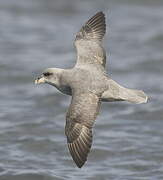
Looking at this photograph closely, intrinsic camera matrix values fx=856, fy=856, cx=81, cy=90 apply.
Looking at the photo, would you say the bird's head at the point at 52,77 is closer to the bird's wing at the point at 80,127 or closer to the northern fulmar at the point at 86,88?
the northern fulmar at the point at 86,88

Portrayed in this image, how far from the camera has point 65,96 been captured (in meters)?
14.3

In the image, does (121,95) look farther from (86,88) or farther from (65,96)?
(65,96)

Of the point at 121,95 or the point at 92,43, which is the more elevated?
the point at 92,43

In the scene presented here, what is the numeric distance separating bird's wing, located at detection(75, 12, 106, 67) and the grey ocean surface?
1.56 m

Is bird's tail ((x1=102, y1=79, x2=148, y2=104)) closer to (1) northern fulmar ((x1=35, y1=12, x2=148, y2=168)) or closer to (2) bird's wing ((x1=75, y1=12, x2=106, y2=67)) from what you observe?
(1) northern fulmar ((x1=35, y1=12, x2=148, y2=168))

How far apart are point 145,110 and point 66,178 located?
9.30ft

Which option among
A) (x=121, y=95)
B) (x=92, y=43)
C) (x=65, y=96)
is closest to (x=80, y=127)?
(x=121, y=95)

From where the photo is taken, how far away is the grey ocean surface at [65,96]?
1179 centimetres

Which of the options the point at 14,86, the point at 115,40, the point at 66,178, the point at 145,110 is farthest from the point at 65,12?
the point at 66,178

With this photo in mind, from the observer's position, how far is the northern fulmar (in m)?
9.77

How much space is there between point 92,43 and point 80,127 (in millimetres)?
2001

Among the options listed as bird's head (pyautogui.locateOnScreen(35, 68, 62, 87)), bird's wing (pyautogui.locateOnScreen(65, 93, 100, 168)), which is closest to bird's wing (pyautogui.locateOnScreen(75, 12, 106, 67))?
bird's head (pyautogui.locateOnScreen(35, 68, 62, 87))

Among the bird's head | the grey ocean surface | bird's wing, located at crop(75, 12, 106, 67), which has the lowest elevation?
the grey ocean surface

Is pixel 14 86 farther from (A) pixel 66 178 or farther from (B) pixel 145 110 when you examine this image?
(A) pixel 66 178
